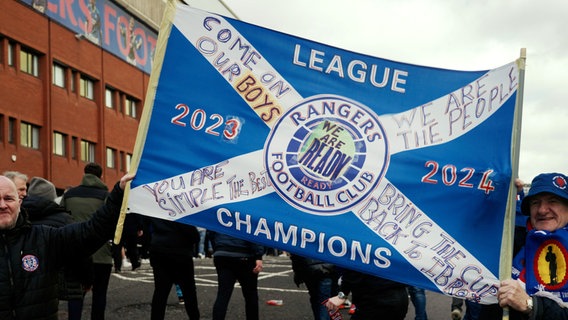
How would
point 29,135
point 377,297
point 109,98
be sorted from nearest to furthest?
point 377,297, point 29,135, point 109,98

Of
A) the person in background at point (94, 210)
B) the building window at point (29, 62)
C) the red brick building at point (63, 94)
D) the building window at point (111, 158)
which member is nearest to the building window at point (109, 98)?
the red brick building at point (63, 94)

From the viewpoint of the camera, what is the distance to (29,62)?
34.5 metres

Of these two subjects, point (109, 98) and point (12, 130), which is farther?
point (109, 98)

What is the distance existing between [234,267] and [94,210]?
68.2 inches

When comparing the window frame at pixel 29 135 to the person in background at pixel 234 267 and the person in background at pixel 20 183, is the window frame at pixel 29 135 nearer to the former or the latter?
the person in background at pixel 234 267

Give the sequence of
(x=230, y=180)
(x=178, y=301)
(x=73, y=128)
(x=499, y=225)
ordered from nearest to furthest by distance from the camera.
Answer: (x=499, y=225), (x=230, y=180), (x=178, y=301), (x=73, y=128)

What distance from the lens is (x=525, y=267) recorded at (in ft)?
12.9

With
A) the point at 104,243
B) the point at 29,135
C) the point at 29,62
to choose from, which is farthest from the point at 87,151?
the point at 104,243

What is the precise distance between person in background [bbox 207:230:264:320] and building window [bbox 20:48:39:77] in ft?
93.5

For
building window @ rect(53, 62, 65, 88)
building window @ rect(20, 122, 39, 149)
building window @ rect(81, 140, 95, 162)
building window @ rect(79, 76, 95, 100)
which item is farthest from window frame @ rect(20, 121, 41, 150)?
building window @ rect(79, 76, 95, 100)

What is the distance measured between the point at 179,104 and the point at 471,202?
1.88 metres

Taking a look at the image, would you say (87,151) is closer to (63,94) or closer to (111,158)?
(111,158)

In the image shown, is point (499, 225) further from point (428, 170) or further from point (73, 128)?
point (73, 128)

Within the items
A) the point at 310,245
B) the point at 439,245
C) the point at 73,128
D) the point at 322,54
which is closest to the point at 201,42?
the point at 322,54
